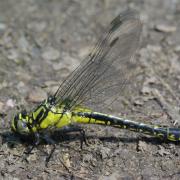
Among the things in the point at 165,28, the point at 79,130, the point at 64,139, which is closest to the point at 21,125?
the point at 64,139

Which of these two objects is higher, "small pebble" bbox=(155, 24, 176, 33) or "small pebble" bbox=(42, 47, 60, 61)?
"small pebble" bbox=(155, 24, 176, 33)

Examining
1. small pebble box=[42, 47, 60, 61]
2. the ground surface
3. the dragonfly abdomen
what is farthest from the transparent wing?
small pebble box=[42, 47, 60, 61]

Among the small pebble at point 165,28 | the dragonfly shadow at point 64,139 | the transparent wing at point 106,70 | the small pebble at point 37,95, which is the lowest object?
the dragonfly shadow at point 64,139

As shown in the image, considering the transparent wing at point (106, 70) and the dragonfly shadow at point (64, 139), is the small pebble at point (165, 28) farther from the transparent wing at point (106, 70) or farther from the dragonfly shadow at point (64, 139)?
the dragonfly shadow at point (64, 139)

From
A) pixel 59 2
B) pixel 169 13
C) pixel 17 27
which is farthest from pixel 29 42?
pixel 169 13

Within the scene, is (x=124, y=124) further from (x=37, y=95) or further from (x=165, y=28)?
(x=165, y=28)

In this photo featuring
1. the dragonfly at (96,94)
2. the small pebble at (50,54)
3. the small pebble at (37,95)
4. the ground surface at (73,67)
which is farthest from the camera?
the small pebble at (50,54)

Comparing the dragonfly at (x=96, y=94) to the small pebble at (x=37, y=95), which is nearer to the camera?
the dragonfly at (x=96, y=94)

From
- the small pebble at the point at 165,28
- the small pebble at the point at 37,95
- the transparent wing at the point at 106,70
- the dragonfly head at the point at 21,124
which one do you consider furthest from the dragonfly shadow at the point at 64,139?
the small pebble at the point at 165,28

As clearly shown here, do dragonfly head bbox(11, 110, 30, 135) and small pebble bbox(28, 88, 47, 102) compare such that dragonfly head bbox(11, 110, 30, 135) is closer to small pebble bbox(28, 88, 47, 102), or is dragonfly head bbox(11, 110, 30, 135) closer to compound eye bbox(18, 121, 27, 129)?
compound eye bbox(18, 121, 27, 129)
